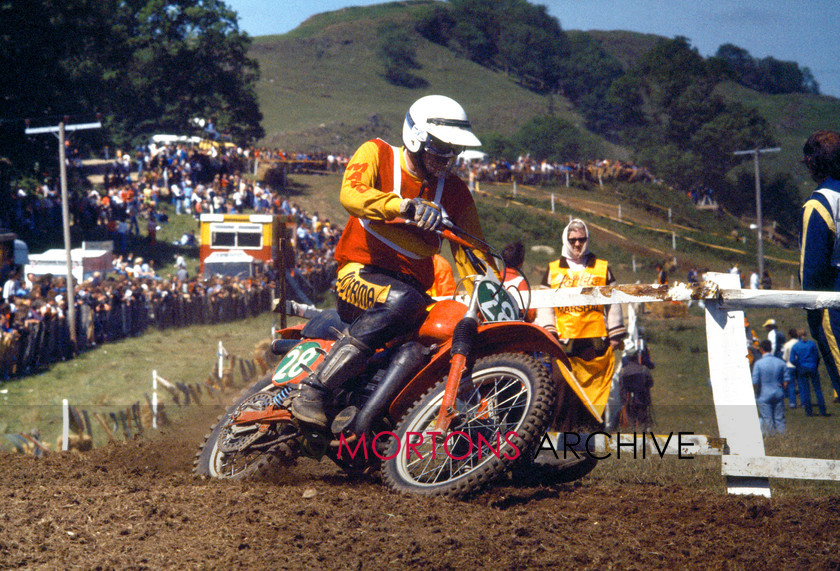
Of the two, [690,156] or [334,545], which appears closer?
[334,545]

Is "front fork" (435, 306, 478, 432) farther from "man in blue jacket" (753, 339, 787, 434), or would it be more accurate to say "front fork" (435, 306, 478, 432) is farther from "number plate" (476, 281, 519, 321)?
"man in blue jacket" (753, 339, 787, 434)

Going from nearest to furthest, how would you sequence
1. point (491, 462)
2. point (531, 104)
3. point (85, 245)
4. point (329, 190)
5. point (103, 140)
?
1. point (491, 462)
2. point (85, 245)
3. point (103, 140)
4. point (329, 190)
5. point (531, 104)

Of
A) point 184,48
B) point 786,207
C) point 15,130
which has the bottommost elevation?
point 786,207

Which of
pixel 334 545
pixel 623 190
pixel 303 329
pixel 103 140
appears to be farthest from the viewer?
pixel 623 190

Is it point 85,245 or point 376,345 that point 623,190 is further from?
point 376,345

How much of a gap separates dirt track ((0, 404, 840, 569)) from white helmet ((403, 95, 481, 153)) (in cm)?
192

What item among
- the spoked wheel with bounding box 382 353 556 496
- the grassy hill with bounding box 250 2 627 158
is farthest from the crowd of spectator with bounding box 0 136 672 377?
the grassy hill with bounding box 250 2 627 158

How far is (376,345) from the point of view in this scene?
15.2 ft

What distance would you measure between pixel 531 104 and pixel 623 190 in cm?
6271

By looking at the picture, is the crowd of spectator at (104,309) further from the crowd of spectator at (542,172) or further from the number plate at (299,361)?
the crowd of spectator at (542,172)

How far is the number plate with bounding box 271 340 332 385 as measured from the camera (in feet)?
16.7

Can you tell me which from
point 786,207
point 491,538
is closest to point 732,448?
point 491,538

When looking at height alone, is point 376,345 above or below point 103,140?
below

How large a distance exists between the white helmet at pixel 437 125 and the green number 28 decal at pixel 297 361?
139 cm
